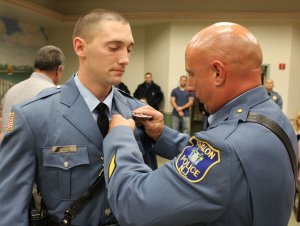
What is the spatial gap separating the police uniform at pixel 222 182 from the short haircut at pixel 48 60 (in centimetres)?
216

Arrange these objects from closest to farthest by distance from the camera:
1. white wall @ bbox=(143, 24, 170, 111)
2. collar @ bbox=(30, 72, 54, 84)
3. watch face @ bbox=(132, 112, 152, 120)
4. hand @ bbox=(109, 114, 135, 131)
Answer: hand @ bbox=(109, 114, 135, 131), watch face @ bbox=(132, 112, 152, 120), collar @ bbox=(30, 72, 54, 84), white wall @ bbox=(143, 24, 170, 111)

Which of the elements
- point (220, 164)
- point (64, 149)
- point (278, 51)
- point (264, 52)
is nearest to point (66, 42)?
point (264, 52)

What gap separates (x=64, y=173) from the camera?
4.18 ft

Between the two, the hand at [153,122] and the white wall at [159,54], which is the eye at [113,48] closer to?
the hand at [153,122]

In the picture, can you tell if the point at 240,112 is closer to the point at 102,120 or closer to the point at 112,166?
the point at 112,166

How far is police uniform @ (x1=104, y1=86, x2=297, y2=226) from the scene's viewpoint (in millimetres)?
985

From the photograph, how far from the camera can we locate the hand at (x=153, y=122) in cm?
154

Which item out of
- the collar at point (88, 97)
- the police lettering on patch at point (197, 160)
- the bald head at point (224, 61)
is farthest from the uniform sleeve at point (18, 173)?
the bald head at point (224, 61)

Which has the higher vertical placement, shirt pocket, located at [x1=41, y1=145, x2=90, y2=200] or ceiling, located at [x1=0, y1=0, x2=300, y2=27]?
ceiling, located at [x1=0, y1=0, x2=300, y2=27]

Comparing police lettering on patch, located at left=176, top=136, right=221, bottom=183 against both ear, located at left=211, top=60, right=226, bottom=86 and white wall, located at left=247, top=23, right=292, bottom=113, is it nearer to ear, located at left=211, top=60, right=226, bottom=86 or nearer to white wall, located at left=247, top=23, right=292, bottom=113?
ear, located at left=211, top=60, right=226, bottom=86

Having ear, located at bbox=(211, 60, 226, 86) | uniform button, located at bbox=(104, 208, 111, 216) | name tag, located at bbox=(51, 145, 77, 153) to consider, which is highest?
ear, located at bbox=(211, 60, 226, 86)

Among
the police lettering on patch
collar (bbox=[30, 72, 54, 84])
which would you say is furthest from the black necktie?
collar (bbox=[30, 72, 54, 84])

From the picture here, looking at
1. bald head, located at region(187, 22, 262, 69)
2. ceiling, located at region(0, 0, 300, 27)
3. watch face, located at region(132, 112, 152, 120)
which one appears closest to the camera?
bald head, located at region(187, 22, 262, 69)

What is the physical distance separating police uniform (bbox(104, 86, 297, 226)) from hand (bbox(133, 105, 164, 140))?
44cm
